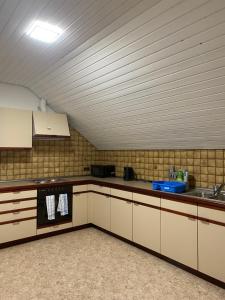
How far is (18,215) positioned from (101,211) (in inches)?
51.2

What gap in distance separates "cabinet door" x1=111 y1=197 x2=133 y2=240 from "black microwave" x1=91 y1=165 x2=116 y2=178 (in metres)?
0.80

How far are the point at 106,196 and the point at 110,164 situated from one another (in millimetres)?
1028

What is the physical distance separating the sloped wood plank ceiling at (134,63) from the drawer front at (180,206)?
2.91 feet

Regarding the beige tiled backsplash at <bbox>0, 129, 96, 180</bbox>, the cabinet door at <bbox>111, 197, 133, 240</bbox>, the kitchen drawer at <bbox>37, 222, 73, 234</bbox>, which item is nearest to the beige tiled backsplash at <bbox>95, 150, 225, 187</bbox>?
the beige tiled backsplash at <bbox>0, 129, 96, 180</bbox>

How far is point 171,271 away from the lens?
8.62ft

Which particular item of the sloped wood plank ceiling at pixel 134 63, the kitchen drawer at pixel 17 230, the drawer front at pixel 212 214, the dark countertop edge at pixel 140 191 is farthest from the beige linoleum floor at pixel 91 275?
the sloped wood plank ceiling at pixel 134 63

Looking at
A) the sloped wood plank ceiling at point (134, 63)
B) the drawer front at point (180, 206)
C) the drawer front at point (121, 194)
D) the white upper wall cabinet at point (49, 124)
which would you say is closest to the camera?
the sloped wood plank ceiling at point (134, 63)

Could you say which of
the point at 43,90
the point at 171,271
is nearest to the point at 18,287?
the point at 171,271

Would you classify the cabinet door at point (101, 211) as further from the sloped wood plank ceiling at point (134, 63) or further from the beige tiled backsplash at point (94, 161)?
the sloped wood plank ceiling at point (134, 63)

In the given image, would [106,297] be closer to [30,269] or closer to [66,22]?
[30,269]

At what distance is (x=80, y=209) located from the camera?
399cm

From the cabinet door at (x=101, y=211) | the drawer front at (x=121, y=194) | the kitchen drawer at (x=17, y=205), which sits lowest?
the cabinet door at (x=101, y=211)

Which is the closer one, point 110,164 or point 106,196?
point 106,196

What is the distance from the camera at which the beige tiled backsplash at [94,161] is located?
10.1 feet
